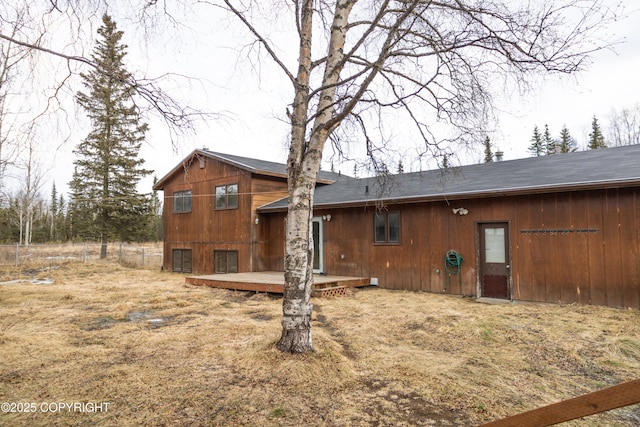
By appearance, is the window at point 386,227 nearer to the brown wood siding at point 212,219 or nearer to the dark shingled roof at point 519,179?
the dark shingled roof at point 519,179

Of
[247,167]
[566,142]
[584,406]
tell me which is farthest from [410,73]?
[566,142]

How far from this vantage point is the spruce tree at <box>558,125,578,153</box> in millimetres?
32781

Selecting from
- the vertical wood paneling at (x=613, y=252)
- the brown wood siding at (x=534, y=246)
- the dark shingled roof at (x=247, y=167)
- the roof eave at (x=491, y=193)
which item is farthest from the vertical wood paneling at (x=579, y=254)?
the dark shingled roof at (x=247, y=167)

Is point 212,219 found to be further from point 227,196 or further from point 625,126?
point 625,126

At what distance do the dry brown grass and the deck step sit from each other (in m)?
1.58

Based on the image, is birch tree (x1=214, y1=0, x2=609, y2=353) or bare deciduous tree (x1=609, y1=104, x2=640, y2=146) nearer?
birch tree (x1=214, y1=0, x2=609, y2=353)

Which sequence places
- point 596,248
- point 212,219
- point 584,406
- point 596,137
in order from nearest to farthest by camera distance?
point 584,406 < point 596,248 < point 212,219 < point 596,137

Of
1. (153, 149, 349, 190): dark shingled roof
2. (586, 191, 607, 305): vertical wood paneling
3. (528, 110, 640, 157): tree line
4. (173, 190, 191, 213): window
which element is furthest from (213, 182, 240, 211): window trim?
(528, 110, 640, 157): tree line

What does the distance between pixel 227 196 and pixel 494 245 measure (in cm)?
935

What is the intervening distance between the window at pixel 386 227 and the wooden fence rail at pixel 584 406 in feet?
29.6

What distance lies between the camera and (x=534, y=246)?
830cm

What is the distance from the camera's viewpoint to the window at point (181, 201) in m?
16.1

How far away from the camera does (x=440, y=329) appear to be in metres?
5.96

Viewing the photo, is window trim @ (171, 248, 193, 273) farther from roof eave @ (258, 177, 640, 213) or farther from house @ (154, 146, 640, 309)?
roof eave @ (258, 177, 640, 213)
